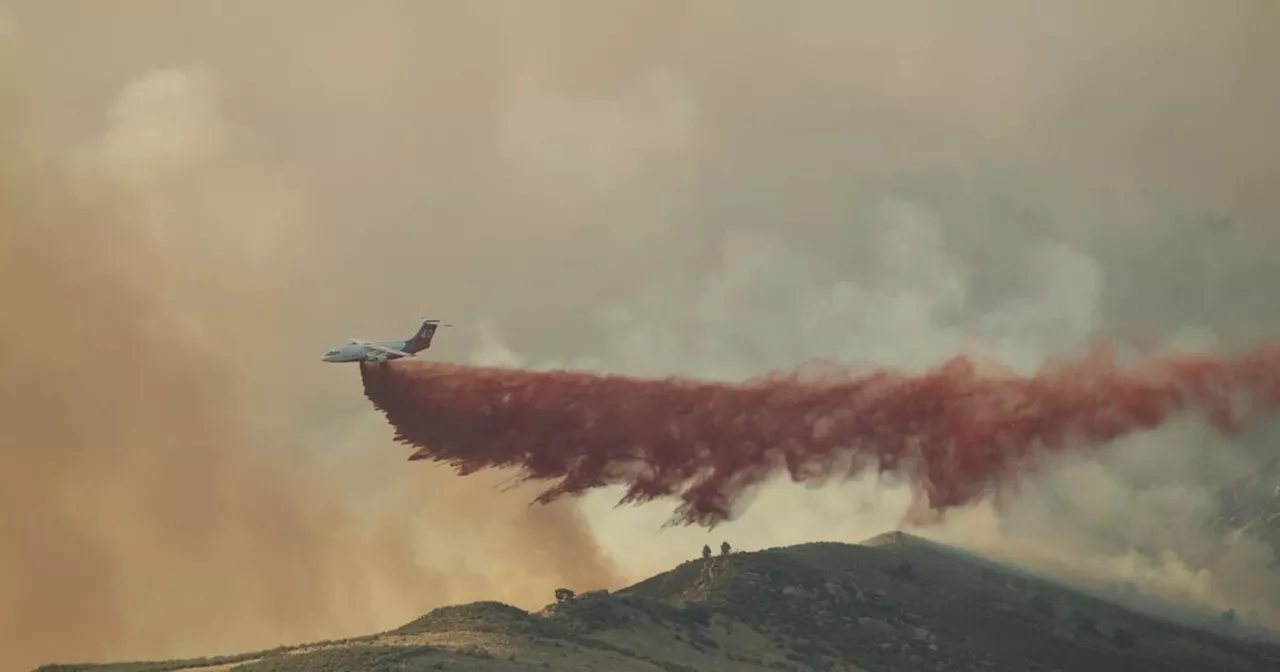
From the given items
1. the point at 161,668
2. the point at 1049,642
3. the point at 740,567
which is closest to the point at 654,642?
the point at 740,567

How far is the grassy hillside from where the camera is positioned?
127812 millimetres

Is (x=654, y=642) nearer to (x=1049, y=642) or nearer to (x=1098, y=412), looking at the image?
(x=1098, y=412)

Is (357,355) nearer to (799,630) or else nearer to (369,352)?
(369,352)

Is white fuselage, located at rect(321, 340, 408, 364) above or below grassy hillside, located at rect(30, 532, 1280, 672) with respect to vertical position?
above

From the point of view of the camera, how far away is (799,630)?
161 m

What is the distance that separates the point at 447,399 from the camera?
122 m

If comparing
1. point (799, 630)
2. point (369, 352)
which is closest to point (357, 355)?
point (369, 352)

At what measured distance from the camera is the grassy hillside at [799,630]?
12781cm

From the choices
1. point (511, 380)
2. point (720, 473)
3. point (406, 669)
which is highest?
point (511, 380)

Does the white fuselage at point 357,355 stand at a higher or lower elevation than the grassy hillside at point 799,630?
higher

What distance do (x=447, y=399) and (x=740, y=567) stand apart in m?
63.1

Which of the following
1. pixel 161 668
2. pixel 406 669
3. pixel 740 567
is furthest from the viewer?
pixel 740 567

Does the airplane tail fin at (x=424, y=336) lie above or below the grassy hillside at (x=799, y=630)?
above

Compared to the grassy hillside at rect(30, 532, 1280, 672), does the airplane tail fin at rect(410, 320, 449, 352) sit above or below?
above
